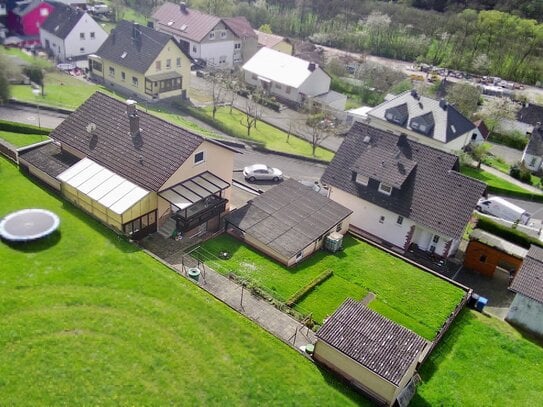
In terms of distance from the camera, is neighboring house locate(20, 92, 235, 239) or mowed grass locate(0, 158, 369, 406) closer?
mowed grass locate(0, 158, 369, 406)

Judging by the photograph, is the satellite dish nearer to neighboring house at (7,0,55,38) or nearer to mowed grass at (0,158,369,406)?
mowed grass at (0,158,369,406)

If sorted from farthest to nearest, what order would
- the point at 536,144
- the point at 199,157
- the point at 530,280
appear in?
the point at 536,144
the point at 199,157
the point at 530,280

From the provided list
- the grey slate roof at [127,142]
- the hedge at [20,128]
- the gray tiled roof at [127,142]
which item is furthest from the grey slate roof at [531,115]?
the hedge at [20,128]

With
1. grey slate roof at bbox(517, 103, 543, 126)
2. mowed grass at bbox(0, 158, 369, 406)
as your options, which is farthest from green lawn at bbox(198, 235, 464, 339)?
grey slate roof at bbox(517, 103, 543, 126)

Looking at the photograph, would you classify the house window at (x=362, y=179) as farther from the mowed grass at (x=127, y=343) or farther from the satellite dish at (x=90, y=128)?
the satellite dish at (x=90, y=128)

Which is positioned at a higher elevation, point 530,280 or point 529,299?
point 530,280

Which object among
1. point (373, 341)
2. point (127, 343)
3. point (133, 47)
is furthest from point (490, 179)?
point (127, 343)

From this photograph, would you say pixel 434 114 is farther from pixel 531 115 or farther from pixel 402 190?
Result: pixel 402 190
